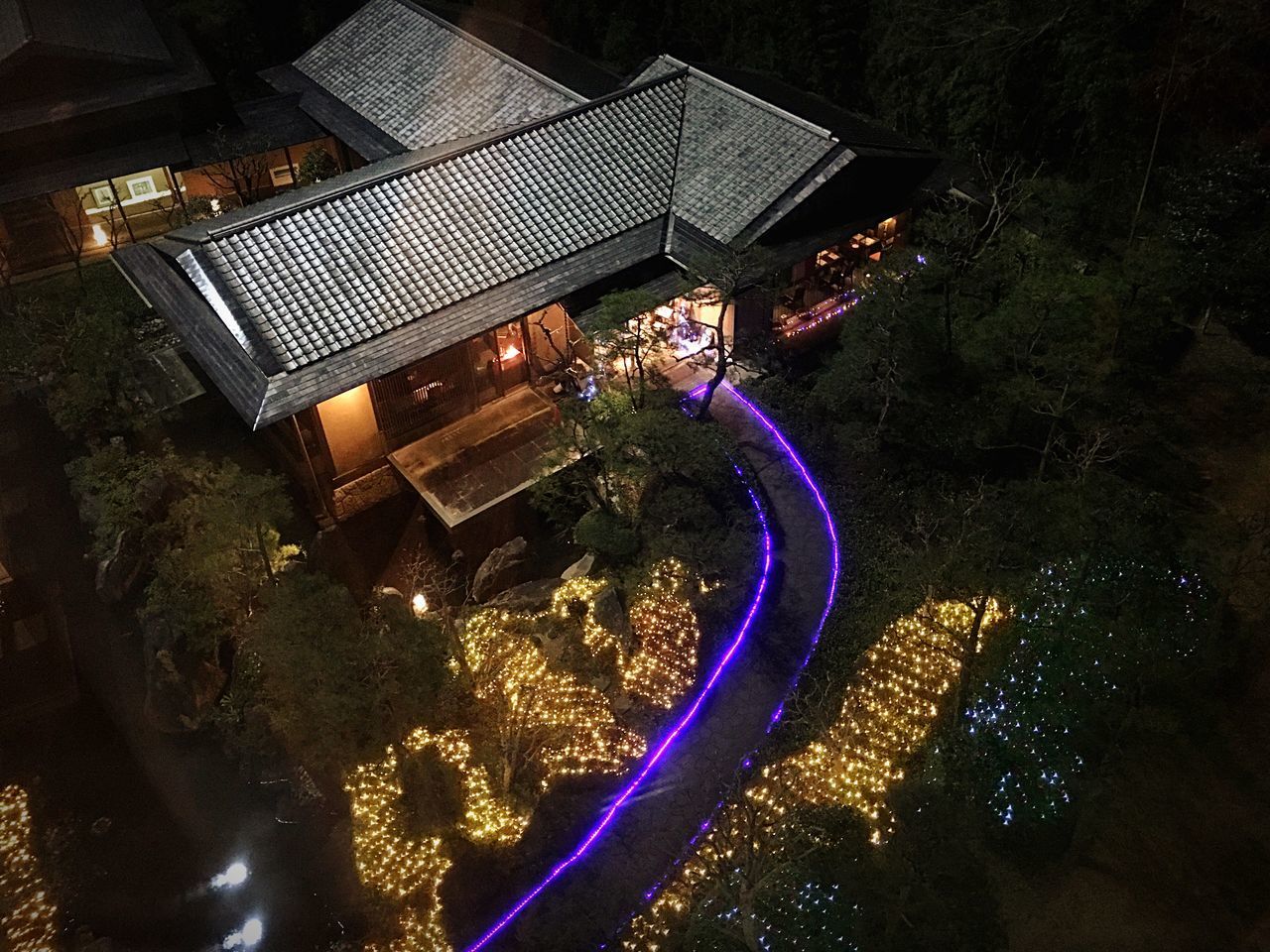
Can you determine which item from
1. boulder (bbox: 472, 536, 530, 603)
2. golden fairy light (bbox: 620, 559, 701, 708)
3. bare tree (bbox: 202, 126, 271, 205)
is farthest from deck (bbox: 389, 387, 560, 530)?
bare tree (bbox: 202, 126, 271, 205)

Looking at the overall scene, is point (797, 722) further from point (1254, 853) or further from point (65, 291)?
point (65, 291)

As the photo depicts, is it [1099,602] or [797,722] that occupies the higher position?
[1099,602]

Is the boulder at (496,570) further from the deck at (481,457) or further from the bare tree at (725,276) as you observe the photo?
the bare tree at (725,276)

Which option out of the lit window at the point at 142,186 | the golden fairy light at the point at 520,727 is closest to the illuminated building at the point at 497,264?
the golden fairy light at the point at 520,727

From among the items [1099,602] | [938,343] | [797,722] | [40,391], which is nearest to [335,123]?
[40,391]

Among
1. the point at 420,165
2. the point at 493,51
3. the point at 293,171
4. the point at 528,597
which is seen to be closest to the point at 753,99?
the point at 420,165
